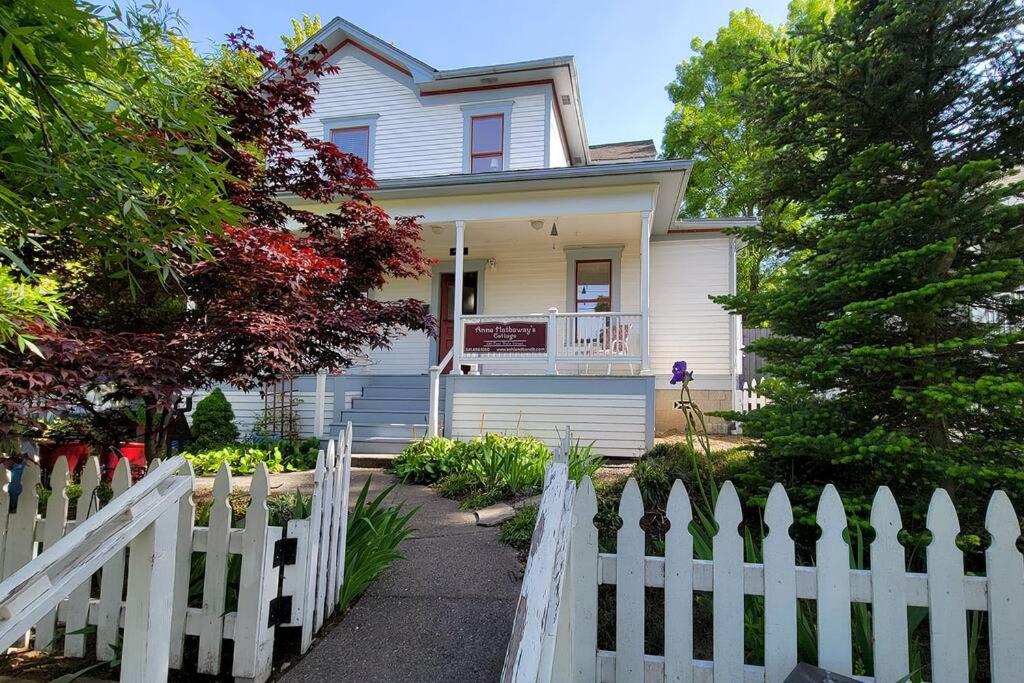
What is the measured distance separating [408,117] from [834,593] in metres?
12.7

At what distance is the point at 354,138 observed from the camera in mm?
12688

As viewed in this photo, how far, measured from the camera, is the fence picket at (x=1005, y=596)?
2.04 metres

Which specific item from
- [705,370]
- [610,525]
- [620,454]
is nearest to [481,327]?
[620,454]

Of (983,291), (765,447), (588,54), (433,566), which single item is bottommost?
(433,566)

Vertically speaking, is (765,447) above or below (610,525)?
above

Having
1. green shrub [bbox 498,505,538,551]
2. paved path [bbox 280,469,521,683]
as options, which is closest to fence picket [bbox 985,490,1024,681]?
paved path [bbox 280,469,521,683]

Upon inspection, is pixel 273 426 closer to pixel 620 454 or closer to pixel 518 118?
pixel 620 454

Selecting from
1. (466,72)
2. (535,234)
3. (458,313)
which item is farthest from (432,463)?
(466,72)

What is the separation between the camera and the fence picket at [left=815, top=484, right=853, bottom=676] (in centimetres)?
209

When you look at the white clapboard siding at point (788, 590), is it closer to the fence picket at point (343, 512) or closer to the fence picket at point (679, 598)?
the fence picket at point (679, 598)

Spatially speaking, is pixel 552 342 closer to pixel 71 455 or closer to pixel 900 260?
pixel 900 260

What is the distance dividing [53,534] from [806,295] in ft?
15.0

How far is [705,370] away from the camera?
11.1 m

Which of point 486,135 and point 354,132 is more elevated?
point 354,132
